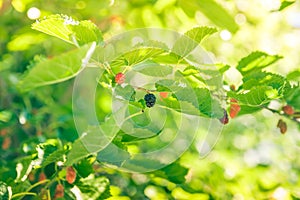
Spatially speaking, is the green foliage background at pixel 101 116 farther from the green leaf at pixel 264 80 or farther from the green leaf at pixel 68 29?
the green leaf at pixel 68 29

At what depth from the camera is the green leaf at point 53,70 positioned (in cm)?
50

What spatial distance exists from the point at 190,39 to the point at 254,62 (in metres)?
0.21

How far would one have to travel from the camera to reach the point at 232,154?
156cm

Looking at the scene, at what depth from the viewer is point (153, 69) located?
2.23 ft

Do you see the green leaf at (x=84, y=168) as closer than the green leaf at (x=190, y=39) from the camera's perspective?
No

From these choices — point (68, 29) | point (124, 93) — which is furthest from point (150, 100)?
point (68, 29)

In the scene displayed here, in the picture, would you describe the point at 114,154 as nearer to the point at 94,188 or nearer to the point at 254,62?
the point at 94,188

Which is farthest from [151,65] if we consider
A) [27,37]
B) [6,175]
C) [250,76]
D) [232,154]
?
[232,154]

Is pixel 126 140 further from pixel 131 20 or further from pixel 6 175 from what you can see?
pixel 131 20

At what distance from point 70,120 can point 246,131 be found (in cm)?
90

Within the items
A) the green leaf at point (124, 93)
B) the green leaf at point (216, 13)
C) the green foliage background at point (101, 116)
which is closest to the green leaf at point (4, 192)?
the green foliage background at point (101, 116)

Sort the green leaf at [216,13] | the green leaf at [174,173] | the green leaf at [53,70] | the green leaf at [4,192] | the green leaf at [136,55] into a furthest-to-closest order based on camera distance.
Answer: the green leaf at [216,13] → the green leaf at [174,173] → the green leaf at [4,192] → the green leaf at [136,55] → the green leaf at [53,70]

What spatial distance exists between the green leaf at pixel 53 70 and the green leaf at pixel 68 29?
0.25ft

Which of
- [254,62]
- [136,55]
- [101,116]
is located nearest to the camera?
[136,55]
